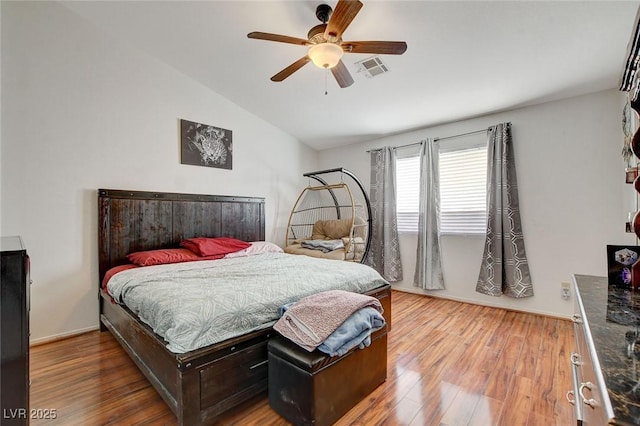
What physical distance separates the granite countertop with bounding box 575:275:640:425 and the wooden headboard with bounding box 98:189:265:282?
3.59 m

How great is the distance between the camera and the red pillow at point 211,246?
3.08 metres

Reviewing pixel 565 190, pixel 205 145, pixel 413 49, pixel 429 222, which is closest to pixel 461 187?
pixel 429 222

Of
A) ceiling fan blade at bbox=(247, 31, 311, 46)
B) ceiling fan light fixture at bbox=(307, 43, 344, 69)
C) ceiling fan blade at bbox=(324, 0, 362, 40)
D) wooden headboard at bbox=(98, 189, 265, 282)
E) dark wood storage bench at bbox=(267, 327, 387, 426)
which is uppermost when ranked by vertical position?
ceiling fan blade at bbox=(247, 31, 311, 46)

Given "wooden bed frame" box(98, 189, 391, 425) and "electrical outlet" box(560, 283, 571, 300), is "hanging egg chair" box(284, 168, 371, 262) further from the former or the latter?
"electrical outlet" box(560, 283, 571, 300)

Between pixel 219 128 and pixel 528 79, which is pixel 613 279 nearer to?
pixel 528 79

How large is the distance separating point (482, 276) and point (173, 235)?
150 inches

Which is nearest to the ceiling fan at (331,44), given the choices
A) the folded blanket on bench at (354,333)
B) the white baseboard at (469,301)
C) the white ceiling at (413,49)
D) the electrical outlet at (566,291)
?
the white ceiling at (413,49)

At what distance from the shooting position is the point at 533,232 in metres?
3.13

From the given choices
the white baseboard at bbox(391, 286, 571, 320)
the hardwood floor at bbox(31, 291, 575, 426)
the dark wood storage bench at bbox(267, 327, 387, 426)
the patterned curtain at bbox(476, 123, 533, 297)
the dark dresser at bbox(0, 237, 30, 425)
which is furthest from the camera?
the patterned curtain at bbox(476, 123, 533, 297)

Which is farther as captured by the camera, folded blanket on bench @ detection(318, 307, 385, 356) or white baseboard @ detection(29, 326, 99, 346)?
white baseboard @ detection(29, 326, 99, 346)

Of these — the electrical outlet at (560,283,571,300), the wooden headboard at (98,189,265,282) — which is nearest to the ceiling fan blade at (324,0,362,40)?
the wooden headboard at (98,189,265,282)

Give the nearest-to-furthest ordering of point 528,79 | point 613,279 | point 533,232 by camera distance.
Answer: point 613,279 < point 528,79 < point 533,232

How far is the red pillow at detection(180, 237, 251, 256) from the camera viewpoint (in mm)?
3080

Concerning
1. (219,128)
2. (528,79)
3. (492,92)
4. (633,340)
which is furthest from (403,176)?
(633,340)
